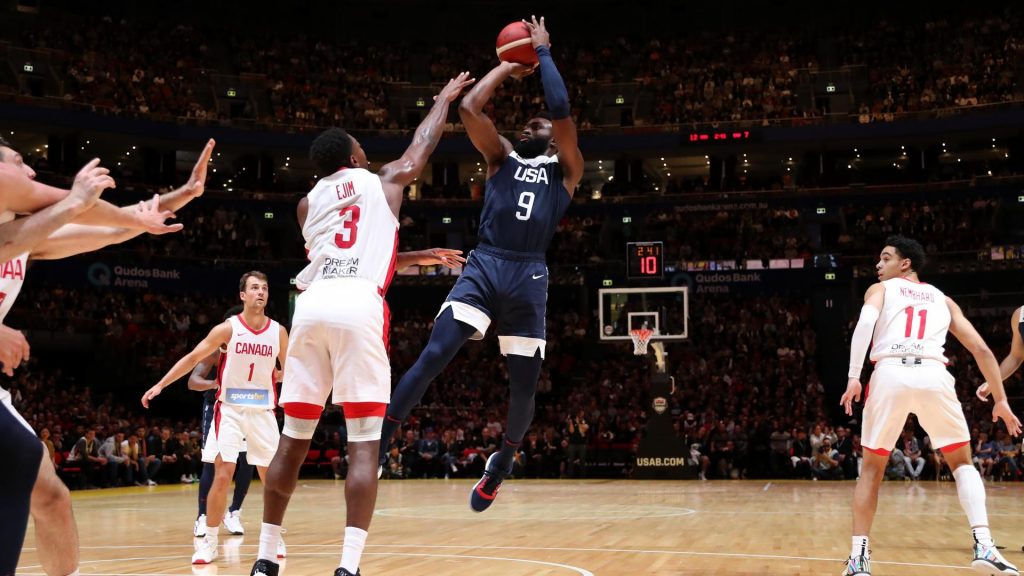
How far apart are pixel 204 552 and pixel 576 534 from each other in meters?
3.86

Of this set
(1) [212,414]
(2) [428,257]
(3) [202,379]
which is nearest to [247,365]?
(3) [202,379]

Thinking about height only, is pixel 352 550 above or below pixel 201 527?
above

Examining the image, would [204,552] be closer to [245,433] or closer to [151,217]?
[245,433]

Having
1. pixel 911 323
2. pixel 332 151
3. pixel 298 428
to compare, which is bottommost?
pixel 298 428

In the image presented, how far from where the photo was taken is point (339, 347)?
18.0 feet

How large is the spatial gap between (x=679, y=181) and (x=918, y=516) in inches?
1150

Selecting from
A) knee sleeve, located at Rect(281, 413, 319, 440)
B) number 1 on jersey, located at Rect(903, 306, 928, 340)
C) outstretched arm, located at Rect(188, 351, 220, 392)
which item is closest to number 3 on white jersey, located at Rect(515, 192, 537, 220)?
knee sleeve, located at Rect(281, 413, 319, 440)

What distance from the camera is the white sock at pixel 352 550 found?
17.3 feet

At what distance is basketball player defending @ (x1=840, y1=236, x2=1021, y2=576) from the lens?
7.18m

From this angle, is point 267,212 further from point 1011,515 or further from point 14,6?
point 1011,515

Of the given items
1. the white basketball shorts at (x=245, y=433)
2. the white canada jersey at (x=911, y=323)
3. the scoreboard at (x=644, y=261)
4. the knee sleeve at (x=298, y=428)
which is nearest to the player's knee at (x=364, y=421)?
the knee sleeve at (x=298, y=428)

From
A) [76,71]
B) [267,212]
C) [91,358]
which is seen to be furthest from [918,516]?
[76,71]

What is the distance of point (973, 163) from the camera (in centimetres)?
3828

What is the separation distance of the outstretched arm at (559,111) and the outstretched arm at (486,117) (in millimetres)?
255
